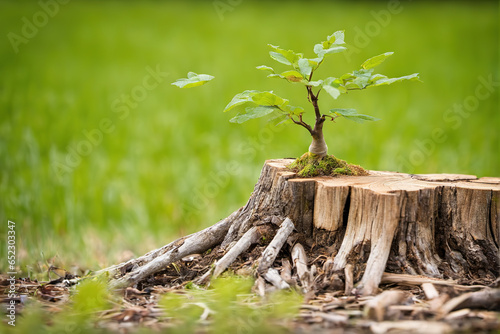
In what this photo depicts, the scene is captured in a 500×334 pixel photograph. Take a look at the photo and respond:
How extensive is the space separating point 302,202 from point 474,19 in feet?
35.4

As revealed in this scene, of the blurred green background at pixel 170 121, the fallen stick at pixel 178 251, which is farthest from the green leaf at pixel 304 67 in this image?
the blurred green background at pixel 170 121

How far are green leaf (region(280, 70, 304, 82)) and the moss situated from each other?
36 centimetres

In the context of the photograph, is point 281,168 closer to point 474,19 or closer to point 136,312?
point 136,312

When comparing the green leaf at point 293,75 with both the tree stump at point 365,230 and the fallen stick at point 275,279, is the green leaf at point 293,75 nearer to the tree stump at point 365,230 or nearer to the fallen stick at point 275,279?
the tree stump at point 365,230

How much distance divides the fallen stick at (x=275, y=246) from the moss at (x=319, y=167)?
0.73ft

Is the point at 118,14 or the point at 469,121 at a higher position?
the point at 118,14

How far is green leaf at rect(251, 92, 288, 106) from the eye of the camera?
195 cm

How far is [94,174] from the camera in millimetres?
4824

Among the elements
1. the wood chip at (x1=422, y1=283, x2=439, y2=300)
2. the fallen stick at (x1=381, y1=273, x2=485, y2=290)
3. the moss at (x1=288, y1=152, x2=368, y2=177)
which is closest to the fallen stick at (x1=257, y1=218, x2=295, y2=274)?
the moss at (x1=288, y1=152, x2=368, y2=177)

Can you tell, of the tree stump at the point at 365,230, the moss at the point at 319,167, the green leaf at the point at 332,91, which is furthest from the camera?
the moss at the point at 319,167

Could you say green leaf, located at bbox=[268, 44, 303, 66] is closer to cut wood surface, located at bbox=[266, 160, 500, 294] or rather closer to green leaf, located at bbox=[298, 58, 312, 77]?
green leaf, located at bbox=[298, 58, 312, 77]

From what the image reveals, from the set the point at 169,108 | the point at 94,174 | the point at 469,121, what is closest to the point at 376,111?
the point at 469,121

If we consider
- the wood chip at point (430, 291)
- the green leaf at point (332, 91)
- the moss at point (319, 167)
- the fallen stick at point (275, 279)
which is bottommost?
the wood chip at point (430, 291)

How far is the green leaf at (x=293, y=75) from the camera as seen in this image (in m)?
1.89
